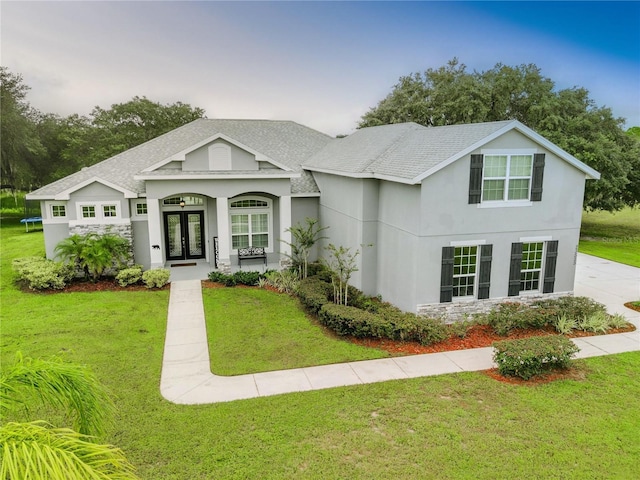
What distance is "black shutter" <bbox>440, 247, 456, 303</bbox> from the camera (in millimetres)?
12898

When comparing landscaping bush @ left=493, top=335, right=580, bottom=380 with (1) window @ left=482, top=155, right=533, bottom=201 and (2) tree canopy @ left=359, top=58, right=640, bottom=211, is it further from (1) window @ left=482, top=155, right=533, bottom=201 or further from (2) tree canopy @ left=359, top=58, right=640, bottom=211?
(2) tree canopy @ left=359, top=58, right=640, bottom=211

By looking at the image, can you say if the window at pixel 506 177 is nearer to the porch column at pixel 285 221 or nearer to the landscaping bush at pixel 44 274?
the porch column at pixel 285 221

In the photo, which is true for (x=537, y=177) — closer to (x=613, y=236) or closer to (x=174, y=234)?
(x=174, y=234)

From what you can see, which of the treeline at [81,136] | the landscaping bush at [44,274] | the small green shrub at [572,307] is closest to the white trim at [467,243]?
the small green shrub at [572,307]

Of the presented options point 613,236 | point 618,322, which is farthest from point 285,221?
point 613,236

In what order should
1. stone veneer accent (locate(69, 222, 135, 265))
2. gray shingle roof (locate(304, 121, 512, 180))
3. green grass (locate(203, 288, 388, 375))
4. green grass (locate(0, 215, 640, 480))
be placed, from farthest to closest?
stone veneer accent (locate(69, 222, 135, 265)), gray shingle roof (locate(304, 121, 512, 180)), green grass (locate(203, 288, 388, 375)), green grass (locate(0, 215, 640, 480))

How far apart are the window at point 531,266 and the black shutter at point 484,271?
1.35 meters

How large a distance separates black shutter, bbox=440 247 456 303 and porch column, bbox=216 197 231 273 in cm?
915

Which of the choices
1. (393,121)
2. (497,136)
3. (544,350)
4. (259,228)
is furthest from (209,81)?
(544,350)

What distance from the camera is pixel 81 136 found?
3706 centimetres

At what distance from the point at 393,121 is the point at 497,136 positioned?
21.6m

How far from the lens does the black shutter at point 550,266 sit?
1390cm

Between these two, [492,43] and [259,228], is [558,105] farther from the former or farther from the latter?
[259,228]

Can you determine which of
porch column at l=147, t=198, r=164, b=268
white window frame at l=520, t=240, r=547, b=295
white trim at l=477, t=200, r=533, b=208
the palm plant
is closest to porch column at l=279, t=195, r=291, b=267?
porch column at l=147, t=198, r=164, b=268
